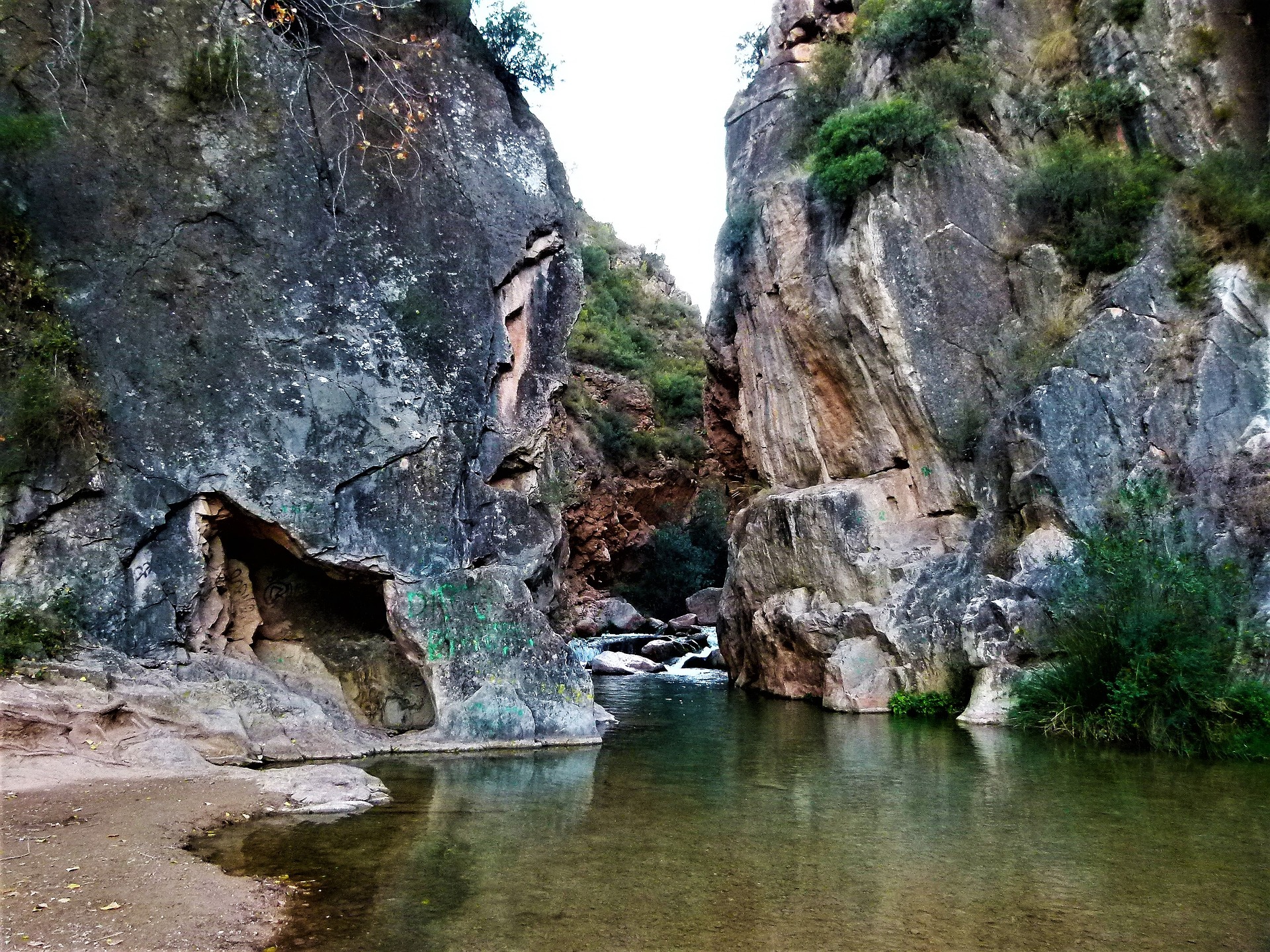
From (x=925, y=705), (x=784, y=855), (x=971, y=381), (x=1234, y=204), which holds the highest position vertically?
(x=1234, y=204)

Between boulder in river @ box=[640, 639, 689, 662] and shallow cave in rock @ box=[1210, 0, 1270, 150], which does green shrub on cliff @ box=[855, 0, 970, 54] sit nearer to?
shallow cave in rock @ box=[1210, 0, 1270, 150]

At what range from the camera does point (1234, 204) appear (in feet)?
48.5

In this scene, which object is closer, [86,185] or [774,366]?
[86,185]

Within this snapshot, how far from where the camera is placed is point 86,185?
10.0 metres

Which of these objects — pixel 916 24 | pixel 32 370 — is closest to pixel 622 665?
pixel 916 24

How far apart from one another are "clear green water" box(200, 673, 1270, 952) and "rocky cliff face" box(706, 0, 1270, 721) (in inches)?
206

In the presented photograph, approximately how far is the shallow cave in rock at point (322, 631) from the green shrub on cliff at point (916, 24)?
15040mm

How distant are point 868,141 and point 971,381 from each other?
5073mm

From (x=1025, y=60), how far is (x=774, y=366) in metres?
7.51

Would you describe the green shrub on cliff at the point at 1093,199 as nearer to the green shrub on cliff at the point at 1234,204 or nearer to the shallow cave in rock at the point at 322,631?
the green shrub on cliff at the point at 1234,204

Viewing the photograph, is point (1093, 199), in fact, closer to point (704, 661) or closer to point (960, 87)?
point (960, 87)

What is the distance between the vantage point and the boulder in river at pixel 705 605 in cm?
3197

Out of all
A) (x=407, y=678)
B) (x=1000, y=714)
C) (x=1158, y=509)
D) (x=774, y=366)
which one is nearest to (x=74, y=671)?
(x=407, y=678)

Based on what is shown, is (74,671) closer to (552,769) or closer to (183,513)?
(183,513)
